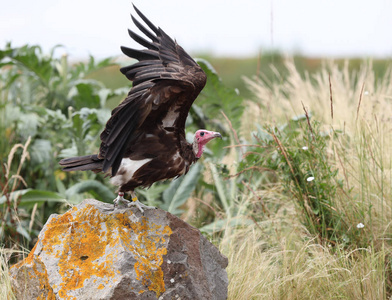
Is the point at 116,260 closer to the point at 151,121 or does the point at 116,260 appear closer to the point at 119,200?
the point at 119,200

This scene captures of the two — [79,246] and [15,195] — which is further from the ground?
[79,246]

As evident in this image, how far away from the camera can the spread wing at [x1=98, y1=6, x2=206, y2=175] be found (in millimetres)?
2936

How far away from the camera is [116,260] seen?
280 cm

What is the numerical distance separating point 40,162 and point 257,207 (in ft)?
7.59

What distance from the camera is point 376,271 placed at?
11.6 ft

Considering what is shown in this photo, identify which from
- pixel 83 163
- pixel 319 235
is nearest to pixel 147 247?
pixel 83 163

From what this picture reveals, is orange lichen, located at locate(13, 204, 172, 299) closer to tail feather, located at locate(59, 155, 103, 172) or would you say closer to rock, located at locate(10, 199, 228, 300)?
rock, located at locate(10, 199, 228, 300)

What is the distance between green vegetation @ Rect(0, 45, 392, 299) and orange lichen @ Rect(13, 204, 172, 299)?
24.3 inches

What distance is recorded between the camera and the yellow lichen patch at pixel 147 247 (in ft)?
9.23

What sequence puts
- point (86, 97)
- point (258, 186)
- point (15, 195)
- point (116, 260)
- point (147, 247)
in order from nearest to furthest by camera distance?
point (116, 260) < point (147, 247) < point (15, 195) < point (258, 186) < point (86, 97)

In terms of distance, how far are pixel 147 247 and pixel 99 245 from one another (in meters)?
0.28

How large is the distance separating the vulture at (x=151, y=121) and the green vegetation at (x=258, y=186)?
685 mm

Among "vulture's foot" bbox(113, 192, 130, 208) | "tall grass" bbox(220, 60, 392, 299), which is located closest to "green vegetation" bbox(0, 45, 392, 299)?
"tall grass" bbox(220, 60, 392, 299)

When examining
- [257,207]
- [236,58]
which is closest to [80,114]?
[257,207]
